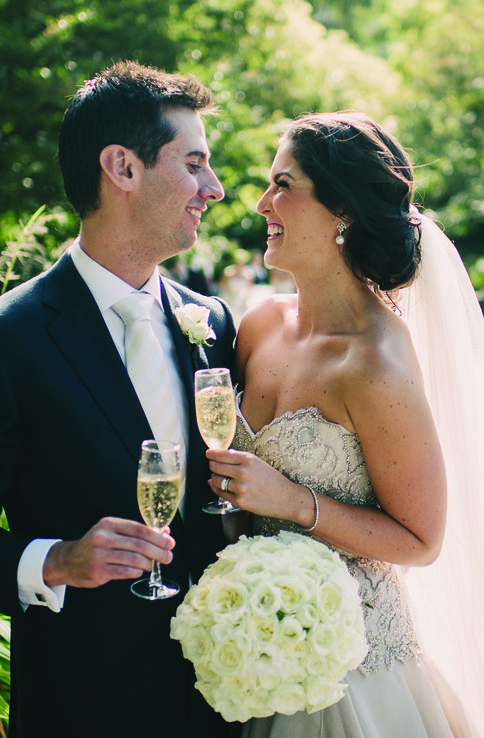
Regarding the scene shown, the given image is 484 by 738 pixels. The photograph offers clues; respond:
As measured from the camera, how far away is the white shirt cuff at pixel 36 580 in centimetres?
216

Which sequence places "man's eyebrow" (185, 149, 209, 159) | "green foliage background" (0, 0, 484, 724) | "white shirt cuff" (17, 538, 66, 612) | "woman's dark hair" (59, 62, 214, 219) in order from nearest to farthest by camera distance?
"white shirt cuff" (17, 538, 66, 612)
"woman's dark hair" (59, 62, 214, 219)
"man's eyebrow" (185, 149, 209, 159)
"green foliage background" (0, 0, 484, 724)

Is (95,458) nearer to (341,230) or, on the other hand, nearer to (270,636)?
(270,636)

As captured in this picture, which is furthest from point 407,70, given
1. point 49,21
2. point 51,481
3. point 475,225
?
point 51,481

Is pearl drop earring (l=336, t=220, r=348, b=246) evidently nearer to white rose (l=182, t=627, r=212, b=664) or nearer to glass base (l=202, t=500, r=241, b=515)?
glass base (l=202, t=500, r=241, b=515)

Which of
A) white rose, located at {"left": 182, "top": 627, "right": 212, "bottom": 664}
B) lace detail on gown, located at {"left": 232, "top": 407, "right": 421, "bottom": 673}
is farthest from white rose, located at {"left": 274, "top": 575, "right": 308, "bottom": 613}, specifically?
lace detail on gown, located at {"left": 232, "top": 407, "right": 421, "bottom": 673}

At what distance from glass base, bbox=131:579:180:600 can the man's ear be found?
5.31 ft

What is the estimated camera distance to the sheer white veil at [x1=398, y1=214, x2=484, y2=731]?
2.85 m

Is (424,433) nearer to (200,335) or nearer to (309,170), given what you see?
(200,335)

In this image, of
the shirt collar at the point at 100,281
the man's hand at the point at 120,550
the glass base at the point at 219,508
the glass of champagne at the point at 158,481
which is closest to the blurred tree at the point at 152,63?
the shirt collar at the point at 100,281

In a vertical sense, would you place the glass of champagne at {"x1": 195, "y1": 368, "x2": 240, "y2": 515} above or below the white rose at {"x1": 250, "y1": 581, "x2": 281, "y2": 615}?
above

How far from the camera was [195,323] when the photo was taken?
8.70 feet

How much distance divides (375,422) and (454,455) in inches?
→ 25.6

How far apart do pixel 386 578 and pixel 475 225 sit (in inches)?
878

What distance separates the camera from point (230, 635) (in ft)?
6.40
